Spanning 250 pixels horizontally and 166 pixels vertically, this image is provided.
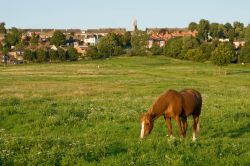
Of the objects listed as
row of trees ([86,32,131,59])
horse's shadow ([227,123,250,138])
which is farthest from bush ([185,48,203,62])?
horse's shadow ([227,123,250,138])

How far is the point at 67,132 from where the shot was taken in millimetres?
22297

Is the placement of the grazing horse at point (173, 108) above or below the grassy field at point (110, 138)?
above

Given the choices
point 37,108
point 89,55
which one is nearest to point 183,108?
point 37,108

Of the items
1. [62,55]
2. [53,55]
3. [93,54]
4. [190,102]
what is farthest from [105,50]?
[190,102]

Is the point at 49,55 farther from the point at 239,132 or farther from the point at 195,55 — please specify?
the point at 239,132

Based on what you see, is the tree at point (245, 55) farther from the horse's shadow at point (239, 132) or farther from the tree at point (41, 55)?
the horse's shadow at point (239, 132)

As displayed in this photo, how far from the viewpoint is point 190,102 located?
1836cm

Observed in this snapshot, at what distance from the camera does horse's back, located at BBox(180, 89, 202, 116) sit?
18.2 m

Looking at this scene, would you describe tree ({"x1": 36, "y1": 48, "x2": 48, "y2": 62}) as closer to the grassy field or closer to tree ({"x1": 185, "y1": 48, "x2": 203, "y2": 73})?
tree ({"x1": 185, "y1": 48, "x2": 203, "y2": 73})

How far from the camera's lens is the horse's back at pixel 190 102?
18219 millimetres

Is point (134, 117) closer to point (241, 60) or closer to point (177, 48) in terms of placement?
point (241, 60)

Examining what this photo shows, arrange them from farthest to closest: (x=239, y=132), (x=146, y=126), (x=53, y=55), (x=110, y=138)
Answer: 1. (x=53, y=55)
2. (x=239, y=132)
3. (x=110, y=138)
4. (x=146, y=126)

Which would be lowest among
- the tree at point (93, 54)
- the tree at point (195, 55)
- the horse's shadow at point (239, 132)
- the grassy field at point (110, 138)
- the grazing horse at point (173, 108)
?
the tree at point (93, 54)

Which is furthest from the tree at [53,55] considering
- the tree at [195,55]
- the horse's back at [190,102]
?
the horse's back at [190,102]
